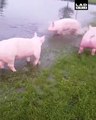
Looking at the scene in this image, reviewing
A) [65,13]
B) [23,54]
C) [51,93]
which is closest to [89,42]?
[23,54]

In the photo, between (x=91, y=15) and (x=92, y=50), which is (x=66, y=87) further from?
(x=91, y=15)

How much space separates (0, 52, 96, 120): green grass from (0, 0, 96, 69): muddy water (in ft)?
2.56

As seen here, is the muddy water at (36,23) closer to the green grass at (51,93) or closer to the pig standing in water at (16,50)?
the pig standing in water at (16,50)

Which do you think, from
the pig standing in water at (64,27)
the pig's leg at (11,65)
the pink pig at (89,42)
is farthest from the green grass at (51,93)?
the pig standing in water at (64,27)

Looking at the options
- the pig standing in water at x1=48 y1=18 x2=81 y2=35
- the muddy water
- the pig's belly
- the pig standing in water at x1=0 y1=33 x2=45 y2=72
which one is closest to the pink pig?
the muddy water

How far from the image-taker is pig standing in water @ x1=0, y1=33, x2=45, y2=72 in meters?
7.09

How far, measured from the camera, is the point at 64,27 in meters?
11.2

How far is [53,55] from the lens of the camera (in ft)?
29.3

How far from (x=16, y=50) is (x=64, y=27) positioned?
4.16 m

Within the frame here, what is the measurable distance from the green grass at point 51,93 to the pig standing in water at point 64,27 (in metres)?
3.18

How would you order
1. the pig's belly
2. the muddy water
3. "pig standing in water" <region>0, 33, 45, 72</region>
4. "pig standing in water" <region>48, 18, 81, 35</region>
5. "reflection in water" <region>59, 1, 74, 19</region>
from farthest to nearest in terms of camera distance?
"reflection in water" <region>59, 1, 74, 19</region> → "pig standing in water" <region>48, 18, 81, 35</region> → the muddy water → the pig's belly → "pig standing in water" <region>0, 33, 45, 72</region>

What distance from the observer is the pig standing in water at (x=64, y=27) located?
36.2ft

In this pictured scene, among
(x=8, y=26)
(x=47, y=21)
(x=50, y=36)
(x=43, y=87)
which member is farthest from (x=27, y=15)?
(x=43, y=87)

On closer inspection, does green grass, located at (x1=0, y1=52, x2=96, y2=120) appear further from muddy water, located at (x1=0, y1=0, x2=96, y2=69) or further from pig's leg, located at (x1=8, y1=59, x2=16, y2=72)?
muddy water, located at (x1=0, y1=0, x2=96, y2=69)
